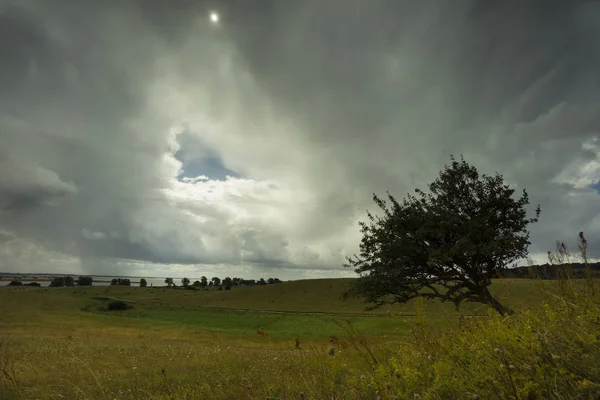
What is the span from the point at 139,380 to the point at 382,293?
45.1 ft

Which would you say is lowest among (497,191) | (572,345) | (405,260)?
(572,345)

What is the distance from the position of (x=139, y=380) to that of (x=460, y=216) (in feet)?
58.0

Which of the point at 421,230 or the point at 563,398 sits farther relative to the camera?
the point at 421,230

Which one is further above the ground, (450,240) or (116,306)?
(450,240)

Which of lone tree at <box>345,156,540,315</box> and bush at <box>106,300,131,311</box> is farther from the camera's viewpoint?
bush at <box>106,300,131,311</box>

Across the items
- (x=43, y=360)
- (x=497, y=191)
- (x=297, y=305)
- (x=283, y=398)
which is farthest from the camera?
(x=297, y=305)

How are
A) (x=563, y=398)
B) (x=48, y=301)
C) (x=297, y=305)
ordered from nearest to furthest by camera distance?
1. (x=563, y=398)
2. (x=48, y=301)
3. (x=297, y=305)

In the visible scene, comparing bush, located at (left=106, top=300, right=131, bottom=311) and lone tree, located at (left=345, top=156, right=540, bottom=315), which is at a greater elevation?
lone tree, located at (left=345, top=156, right=540, bottom=315)

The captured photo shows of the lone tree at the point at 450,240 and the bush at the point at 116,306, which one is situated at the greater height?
the lone tree at the point at 450,240

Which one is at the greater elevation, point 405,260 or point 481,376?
point 405,260

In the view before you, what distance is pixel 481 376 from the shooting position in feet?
12.8

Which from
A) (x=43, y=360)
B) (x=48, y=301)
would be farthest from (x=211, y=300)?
(x=43, y=360)

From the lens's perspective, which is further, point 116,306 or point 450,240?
point 116,306

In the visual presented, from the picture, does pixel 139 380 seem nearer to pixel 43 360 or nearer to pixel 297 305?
pixel 43 360
